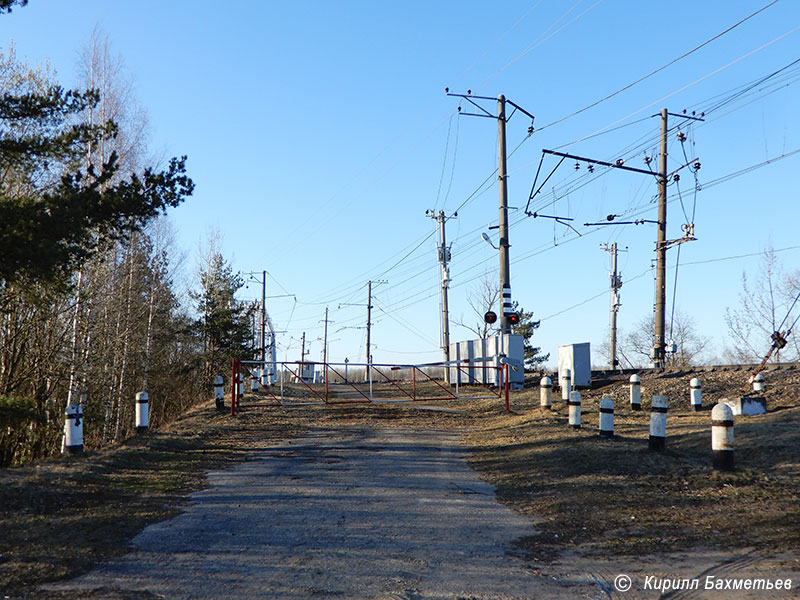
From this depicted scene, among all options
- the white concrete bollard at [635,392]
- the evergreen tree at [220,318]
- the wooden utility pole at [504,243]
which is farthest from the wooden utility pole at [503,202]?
the evergreen tree at [220,318]

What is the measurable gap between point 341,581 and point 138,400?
30.0 feet

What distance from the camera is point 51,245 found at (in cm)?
946

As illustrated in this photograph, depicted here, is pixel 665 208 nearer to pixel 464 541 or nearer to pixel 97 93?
pixel 97 93

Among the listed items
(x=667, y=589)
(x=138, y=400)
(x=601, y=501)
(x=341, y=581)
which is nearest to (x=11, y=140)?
(x=138, y=400)

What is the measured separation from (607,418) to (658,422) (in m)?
1.56

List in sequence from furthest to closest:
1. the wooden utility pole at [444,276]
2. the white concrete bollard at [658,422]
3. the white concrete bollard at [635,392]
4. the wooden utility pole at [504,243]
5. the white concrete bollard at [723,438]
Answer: the wooden utility pole at [444,276], the wooden utility pole at [504,243], the white concrete bollard at [635,392], the white concrete bollard at [658,422], the white concrete bollard at [723,438]

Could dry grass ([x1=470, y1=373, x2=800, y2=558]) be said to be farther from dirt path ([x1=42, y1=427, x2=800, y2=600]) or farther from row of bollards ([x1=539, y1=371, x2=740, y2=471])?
dirt path ([x1=42, y1=427, x2=800, y2=600])

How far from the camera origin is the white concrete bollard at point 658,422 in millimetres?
9078

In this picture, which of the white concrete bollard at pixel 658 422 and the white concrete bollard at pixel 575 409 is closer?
the white concrete bollard at pixel 658 422

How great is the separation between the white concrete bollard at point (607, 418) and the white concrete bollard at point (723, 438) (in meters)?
2.77

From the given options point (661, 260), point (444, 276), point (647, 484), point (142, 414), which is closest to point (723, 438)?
point (647, 484)

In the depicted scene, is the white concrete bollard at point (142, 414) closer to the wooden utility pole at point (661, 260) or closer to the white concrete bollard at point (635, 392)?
the white concrete bollard at point (635, 392)

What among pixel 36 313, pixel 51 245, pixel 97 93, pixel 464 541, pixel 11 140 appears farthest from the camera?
pixel 36 313

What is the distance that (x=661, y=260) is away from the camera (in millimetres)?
24438
